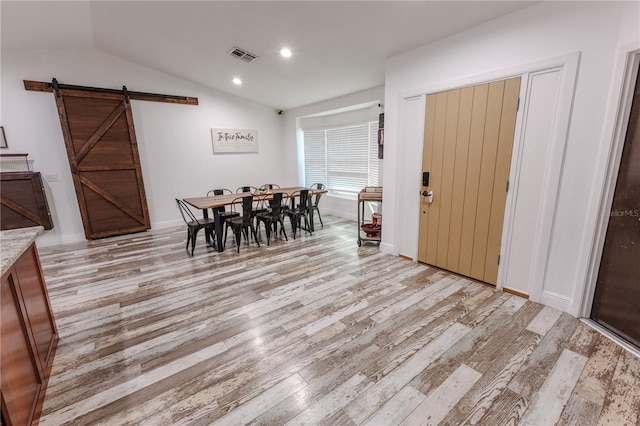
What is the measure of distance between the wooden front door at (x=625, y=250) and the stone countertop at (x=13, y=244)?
12.4ft

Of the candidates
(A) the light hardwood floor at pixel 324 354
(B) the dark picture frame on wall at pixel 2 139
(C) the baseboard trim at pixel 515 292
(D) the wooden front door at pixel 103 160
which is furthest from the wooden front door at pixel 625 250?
(B) the dark picture frame on wall at pixel 2 139

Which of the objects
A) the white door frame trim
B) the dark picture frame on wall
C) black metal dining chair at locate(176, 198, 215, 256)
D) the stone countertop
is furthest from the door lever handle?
the dark picture frame on wall

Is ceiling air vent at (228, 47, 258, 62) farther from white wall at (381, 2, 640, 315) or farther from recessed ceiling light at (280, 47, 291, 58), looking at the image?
white wall at (381, 2, 640, 315)

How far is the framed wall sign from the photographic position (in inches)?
234

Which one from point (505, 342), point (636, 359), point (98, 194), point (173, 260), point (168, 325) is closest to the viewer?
point (636, 359)

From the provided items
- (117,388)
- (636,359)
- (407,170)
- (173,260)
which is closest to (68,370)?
(117,388)

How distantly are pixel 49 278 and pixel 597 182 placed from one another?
565cm

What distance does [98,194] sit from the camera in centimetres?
473

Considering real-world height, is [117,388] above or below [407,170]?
below

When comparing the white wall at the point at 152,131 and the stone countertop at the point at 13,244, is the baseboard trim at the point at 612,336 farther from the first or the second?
the white wall at the point at 152,131

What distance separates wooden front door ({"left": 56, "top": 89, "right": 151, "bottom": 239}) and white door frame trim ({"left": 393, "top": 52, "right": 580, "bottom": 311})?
5238 millimetres

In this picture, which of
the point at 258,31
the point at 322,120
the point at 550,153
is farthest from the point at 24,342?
the point at 322,120

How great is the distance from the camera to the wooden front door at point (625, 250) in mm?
1916

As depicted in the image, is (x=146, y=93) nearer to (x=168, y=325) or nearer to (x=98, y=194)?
(x=98, y=194)
